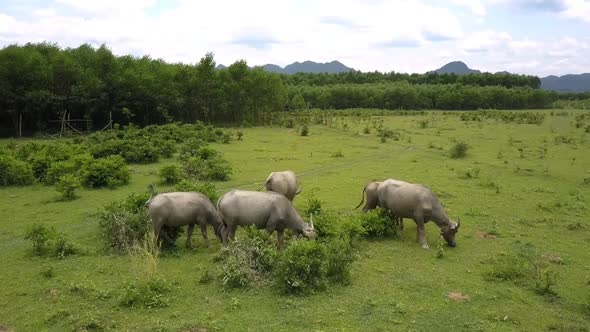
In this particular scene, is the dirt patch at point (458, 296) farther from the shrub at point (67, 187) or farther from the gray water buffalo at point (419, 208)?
the shrub at point (67, 187)

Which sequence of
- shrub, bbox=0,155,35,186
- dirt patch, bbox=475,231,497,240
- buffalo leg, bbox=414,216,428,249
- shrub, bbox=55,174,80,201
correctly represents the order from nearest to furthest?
1. buffalo leg, bbox=414,216,428,249
2. dirt patch, bbox=475,231,497,240
3. shrub, bbox=55,174,80,201
4. shrub, bbox=0,155,35,186

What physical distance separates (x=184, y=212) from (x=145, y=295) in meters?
3.04

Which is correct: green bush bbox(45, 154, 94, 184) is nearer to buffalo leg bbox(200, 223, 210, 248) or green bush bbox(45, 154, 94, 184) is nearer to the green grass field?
the green grass field

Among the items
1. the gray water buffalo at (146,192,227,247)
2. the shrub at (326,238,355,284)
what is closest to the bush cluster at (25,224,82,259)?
the gray water buffalo at (146,192,227,247)

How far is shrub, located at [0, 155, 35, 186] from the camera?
20.1 meters

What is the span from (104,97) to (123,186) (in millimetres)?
22015

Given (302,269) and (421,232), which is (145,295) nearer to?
(302,269)

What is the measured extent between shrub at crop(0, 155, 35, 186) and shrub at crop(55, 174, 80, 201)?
3.50m

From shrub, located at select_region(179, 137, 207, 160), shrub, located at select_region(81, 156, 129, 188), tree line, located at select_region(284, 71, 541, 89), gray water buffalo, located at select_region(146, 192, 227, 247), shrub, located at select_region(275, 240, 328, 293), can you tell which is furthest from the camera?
tree line, located at select_region(284, 71, 541, 89)

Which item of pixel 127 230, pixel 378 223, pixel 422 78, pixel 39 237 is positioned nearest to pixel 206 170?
pixel 127 230

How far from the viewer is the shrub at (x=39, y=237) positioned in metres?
12.0

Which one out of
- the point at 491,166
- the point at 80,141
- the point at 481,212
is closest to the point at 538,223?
the point at 481,212

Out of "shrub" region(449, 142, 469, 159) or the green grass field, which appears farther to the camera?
"shrub" region(449, 142, 469, 159)

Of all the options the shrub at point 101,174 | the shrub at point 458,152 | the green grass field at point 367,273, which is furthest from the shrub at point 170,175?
the shrub at point 458,152
